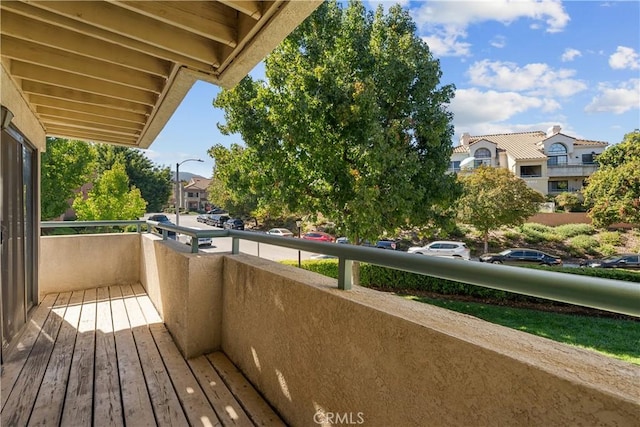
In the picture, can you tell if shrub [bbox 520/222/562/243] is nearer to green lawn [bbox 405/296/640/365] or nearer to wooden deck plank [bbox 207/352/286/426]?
green lawn [bbox 405/296/640/365]

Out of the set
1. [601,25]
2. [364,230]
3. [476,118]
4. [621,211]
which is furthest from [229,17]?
[476,118]

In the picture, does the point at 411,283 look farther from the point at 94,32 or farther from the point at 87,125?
the point at 94,32

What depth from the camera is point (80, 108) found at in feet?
11.5

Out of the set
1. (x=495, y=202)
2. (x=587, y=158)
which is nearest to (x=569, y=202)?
(x=587, y=158)

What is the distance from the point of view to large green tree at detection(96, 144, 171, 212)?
3528 cm

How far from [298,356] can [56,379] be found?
1.93m

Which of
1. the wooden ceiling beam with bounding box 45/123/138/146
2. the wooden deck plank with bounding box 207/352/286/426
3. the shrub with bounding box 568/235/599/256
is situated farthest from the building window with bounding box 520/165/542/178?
the wooden deck plank with bounding box 207/352/286/426

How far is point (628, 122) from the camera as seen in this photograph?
1877 cm

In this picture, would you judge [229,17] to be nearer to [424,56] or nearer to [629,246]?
[424,56]

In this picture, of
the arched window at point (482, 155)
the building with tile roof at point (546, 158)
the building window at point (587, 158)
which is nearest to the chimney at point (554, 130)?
the building with tile roof at point (546, 158)

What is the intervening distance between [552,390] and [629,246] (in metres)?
20.2

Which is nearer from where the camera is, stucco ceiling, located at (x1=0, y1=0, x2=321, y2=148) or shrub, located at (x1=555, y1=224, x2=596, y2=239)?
stucco ceiling, located at (x1=0, y1=0, x2=321, y2=148)

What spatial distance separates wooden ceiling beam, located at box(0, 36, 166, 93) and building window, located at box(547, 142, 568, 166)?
32.3m

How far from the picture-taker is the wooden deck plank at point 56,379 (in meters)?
1.88
